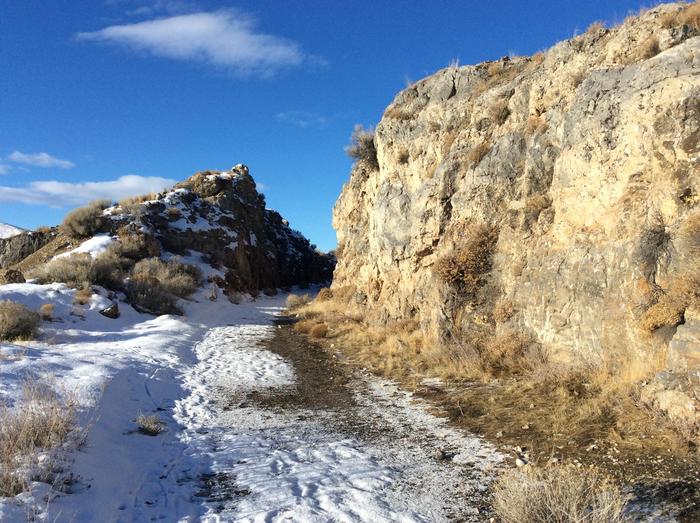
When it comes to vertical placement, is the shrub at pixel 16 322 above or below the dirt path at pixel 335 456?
above

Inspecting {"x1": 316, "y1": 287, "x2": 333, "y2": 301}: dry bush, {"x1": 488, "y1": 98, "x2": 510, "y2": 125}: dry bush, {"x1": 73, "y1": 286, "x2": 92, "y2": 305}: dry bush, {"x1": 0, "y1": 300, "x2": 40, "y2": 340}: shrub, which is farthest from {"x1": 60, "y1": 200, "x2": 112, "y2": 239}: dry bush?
{"x1": 488, "y1": 98, "x2": 510, "y2": 125}: dry bush

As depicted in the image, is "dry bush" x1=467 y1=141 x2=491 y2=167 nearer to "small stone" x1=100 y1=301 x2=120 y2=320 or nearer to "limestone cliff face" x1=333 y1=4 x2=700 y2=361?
"limestone cliff face" x1=333 y1=4 x2=700 y2=361

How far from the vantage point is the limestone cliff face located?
7418 mm

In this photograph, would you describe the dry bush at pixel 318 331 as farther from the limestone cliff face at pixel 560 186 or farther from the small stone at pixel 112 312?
the small stone at pixel 112 312

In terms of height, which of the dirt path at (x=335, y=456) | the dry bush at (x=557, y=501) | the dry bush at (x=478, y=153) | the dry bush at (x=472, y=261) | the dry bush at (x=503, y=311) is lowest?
the dirt path at (x=335, y=456)

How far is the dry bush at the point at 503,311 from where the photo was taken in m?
10.2

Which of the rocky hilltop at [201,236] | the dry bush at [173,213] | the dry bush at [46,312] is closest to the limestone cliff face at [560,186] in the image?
the dry bush at [46,312]

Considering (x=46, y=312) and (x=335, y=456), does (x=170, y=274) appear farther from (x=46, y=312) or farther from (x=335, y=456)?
(x=335, y=456)

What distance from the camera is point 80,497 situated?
468 cm

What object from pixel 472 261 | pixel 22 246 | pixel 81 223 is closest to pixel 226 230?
pixel 81 223

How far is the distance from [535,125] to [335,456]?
949 centimetres

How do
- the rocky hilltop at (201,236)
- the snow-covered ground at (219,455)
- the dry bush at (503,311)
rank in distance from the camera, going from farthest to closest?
the rocky hilltop at (201,236) < the dry bush at (503,311) < the snow-covered ground at (219,455)

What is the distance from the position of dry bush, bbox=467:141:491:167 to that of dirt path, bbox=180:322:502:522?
22.3 ft

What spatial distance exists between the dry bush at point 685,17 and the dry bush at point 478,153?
187 inches
